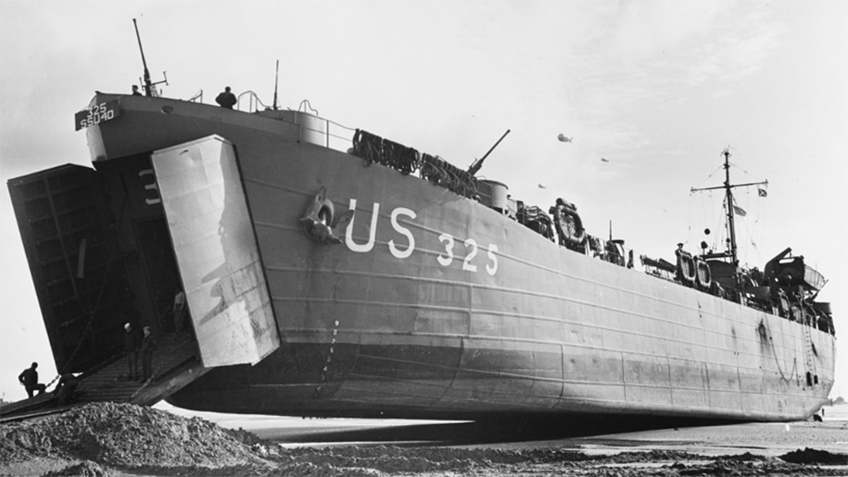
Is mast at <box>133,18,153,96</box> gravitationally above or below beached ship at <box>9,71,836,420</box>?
above

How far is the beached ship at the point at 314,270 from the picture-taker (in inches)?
375

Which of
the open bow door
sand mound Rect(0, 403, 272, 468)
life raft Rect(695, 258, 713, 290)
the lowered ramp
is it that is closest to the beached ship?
the open bow door

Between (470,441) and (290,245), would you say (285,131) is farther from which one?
(470,441)

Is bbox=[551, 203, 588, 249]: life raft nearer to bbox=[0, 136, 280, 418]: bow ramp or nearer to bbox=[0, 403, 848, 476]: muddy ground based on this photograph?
bbox=[0, 403, 848, 476]: muddy ground

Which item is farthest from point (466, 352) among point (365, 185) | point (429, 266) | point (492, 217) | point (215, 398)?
point (215, 398)

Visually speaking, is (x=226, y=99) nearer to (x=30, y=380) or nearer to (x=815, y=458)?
(x=30, y=380)

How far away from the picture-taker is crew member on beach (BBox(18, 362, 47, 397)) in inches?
458

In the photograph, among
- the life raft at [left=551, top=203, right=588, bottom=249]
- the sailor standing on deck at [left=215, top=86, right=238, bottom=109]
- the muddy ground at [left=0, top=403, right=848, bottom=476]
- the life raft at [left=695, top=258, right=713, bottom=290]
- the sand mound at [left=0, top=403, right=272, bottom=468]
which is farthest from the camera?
the life raft at [left=695, top=258, right=713, bottom=290]

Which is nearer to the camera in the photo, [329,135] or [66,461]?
[66,461]

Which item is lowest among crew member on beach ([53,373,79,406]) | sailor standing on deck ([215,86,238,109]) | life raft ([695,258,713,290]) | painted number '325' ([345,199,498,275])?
life raft ([695,258,713,290])

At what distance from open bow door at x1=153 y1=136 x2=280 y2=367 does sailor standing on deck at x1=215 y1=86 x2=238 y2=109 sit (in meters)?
1.07

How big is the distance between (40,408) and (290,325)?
3565mm

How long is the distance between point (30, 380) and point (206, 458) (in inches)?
221

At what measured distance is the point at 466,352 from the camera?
38.3 feet
